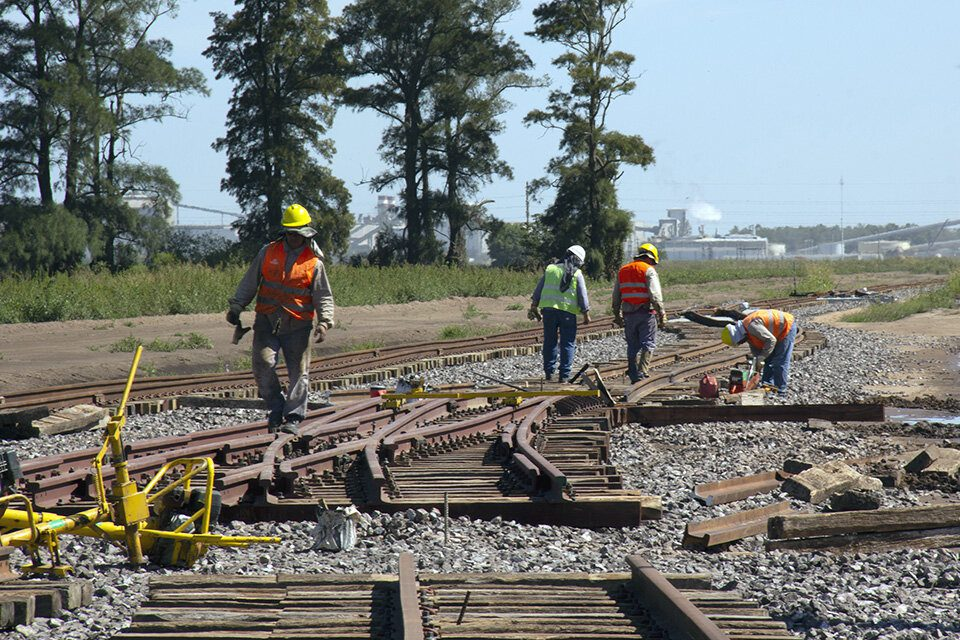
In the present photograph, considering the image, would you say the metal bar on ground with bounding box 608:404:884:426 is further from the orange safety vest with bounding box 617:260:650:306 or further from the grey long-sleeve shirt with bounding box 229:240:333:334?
the grey long-sleeve shirt with bounding box 229:240:333:334

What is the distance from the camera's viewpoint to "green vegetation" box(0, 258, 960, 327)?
24641mm

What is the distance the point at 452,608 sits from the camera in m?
4.95

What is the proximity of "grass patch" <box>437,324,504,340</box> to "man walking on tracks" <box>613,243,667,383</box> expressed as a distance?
10170 millimetres

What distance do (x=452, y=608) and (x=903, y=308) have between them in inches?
1318

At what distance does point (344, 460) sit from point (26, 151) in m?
31.8

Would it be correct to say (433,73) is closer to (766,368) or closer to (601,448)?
(766,368)

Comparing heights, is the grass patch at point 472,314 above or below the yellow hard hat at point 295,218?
below

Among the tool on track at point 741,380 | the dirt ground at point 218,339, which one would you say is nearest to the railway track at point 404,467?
the tool on track at point 741,380

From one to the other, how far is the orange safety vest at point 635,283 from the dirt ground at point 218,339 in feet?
16.8

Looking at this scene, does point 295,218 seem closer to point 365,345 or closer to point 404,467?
point 404,467

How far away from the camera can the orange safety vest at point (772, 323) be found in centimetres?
1336

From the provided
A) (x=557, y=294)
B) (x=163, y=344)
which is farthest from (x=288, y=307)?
(x=163, y=344)

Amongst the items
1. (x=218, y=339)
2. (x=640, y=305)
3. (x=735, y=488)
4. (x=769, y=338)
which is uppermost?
(x=640, y=305)

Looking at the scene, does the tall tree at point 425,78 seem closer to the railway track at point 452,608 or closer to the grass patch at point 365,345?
the grass patch at point 365,345
